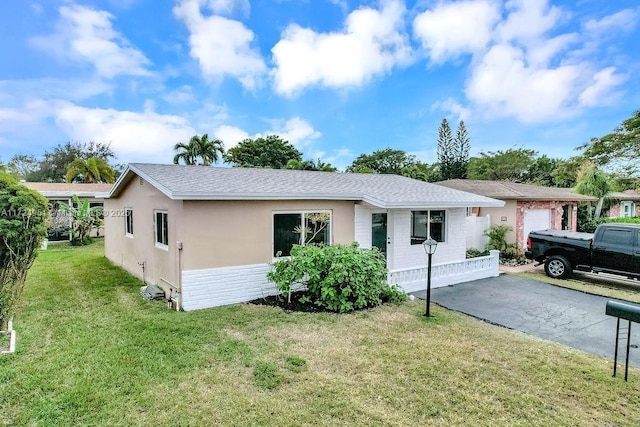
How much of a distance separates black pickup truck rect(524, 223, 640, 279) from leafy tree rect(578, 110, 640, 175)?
21.0 meters

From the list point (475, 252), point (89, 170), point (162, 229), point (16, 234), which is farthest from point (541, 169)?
point (16, 234)

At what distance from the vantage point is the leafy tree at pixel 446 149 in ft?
117

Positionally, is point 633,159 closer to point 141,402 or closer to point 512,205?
point 512,205

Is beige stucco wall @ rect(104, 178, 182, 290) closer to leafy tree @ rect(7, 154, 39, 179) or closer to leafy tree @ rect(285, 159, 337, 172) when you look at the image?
leafy tree @ rect(285, 159, 337, 172)

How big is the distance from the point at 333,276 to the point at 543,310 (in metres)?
5.00

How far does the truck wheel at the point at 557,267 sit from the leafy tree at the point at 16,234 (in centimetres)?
1390

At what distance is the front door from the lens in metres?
10.6

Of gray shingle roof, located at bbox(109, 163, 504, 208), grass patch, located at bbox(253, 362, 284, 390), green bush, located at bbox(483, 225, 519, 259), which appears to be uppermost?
gray shingle roof, located at bbox(109, 163, 504, 208)

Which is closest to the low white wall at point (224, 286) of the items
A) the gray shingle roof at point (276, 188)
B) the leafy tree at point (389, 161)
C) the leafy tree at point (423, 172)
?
the gray shingle roof at point (276, 188)

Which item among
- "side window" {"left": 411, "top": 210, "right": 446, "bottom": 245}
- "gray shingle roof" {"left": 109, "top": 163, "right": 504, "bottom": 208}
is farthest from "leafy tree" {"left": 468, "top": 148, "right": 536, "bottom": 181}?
"side window" {"left": 411, "top": 210, "right": 446, "bottom": 245}

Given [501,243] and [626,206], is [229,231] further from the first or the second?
[626,206]

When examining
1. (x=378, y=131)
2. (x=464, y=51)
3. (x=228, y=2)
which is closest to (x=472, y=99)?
(x=464, y=51)

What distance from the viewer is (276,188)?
28.9 feet

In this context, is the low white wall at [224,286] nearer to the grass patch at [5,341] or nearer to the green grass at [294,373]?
the green grass at [294,373]
